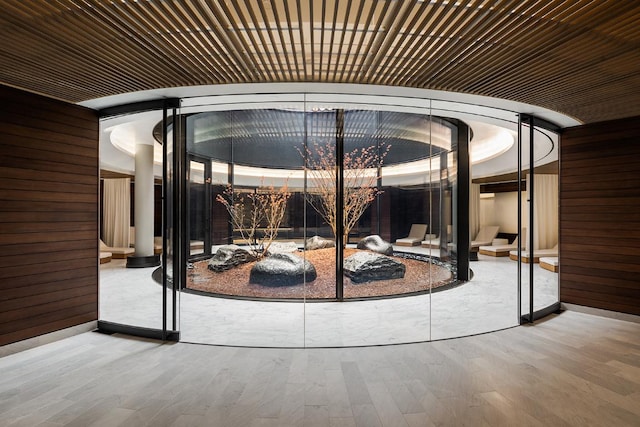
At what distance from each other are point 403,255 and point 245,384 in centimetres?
291

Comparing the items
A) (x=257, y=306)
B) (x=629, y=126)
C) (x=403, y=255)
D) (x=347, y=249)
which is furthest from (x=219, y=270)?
(x=629, y=126)

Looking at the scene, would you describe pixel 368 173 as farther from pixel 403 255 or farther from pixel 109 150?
pixel 109 150

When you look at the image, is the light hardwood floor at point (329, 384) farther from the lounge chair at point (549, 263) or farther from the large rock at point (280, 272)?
the lounge chair at point (549, 263)

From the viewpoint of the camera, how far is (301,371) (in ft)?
9.54

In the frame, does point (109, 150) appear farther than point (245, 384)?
Yes

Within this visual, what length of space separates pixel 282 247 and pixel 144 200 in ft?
15.9

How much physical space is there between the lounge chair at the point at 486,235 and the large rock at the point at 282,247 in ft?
24.5

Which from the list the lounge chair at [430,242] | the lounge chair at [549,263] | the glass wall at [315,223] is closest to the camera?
the glass wall at [315,223]

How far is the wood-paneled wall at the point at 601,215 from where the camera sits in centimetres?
426

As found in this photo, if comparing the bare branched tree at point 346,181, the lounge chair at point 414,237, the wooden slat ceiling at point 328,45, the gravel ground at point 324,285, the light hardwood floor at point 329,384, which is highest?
the wooden slat ceiling at point 328,45

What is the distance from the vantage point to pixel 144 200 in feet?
25.0

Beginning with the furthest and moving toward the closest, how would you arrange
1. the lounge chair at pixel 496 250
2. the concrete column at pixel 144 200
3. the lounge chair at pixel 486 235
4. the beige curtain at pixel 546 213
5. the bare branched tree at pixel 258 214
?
the lounge chair at pixel 486 235
the lounge chair at pixel 496 250
the concrete column at pixel 144 200
the beige curtain at pixel 546 213
the bare branched tree at pixel 258 214

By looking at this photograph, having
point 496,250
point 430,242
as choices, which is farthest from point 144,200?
point 496,250

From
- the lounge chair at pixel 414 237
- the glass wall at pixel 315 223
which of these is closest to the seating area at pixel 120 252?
the glass wall at pixel 315 223
